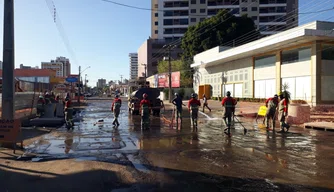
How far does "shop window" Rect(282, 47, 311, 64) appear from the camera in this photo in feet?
96.5

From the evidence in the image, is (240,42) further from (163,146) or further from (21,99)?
(163,146)

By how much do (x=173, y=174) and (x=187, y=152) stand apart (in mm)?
2708

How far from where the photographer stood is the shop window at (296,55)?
2941 cm

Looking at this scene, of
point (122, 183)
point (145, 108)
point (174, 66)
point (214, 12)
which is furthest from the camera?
point (214, 12)

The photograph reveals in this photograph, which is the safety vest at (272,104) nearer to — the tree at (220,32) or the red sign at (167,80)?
the red sign at (167,80)

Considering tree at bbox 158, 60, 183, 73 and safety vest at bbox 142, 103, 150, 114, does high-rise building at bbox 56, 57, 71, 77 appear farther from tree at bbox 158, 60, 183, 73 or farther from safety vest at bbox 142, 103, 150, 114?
safety vest at bbox 142, 103, 150, 114

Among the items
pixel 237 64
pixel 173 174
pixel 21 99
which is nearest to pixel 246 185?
pixel 173 174

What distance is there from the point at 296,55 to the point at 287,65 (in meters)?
1.52

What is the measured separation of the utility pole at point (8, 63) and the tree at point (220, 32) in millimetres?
49591

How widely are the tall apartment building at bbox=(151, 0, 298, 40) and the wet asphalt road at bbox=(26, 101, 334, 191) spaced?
80509mm

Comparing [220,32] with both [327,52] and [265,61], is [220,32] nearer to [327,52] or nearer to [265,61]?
[265,61]

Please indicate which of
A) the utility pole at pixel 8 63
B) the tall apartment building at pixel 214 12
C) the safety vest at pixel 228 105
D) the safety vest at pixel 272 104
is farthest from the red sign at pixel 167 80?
the utility pole at pixel 8 63

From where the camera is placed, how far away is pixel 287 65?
32125 mm

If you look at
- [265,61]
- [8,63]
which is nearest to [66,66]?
[265,61]
